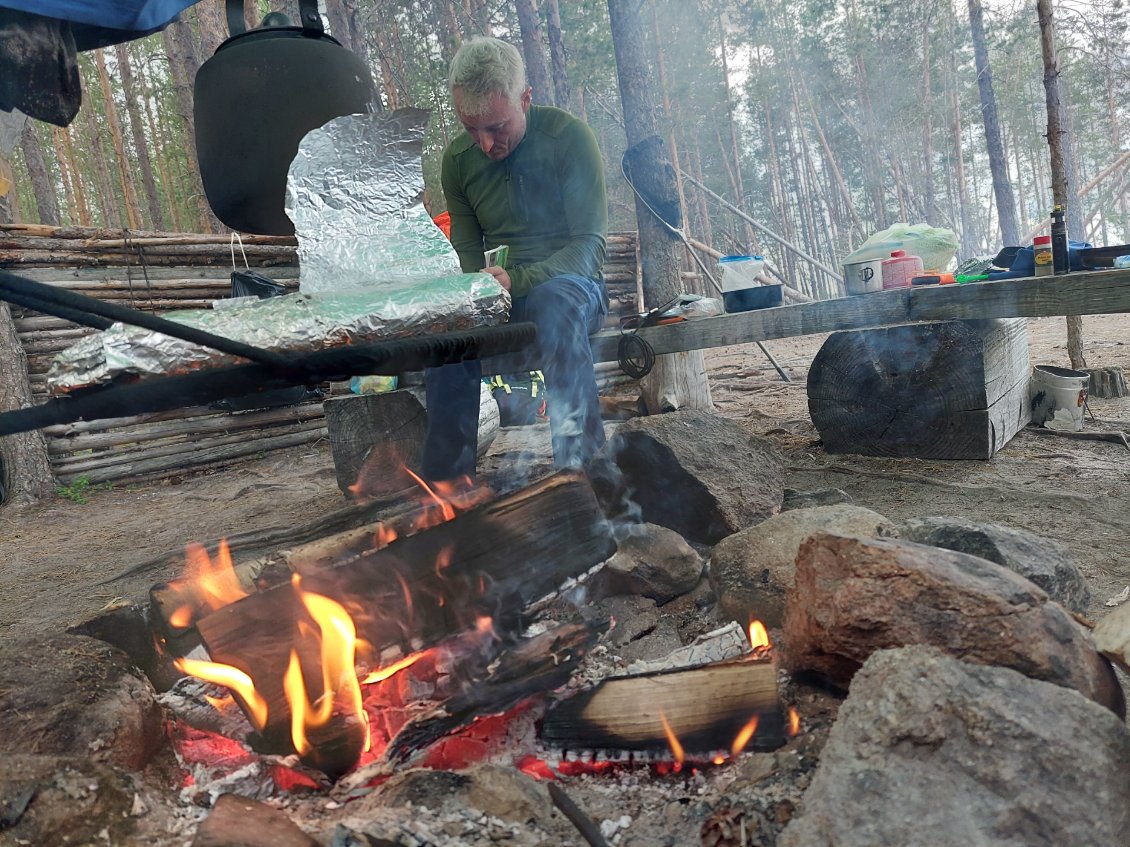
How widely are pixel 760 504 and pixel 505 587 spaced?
51.5 inches

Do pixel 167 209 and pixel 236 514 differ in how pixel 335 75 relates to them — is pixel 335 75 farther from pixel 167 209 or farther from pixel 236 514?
pixel 167 209

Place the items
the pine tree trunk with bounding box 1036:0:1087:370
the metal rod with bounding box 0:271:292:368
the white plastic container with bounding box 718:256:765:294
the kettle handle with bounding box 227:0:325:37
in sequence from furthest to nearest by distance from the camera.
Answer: the pine tree trunk with bounding box 1036:0:1087:370 < the white plastic container with bounding box 718:256:765:294 < the kettle handle with bounding box 227:0:325:37 < the metal rod with bounding box 0:271:292:368

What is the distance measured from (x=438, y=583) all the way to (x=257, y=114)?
173cm

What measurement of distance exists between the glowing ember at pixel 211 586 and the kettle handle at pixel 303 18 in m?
1.91

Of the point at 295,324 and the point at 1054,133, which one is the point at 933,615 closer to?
the point at 295,324

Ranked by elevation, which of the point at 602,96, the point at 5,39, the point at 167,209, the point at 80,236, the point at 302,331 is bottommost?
the point at 302,331

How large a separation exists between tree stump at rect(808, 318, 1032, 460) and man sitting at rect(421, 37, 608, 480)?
155cm

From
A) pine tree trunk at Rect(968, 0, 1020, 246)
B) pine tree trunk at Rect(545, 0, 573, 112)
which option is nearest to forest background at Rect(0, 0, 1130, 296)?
pine tree trunk at Rect(968, 0, 1020, 246)

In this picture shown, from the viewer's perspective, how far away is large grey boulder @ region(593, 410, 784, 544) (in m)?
2.91

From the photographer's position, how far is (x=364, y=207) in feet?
6.89

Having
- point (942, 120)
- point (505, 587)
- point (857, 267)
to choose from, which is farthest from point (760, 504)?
point (942, 120)

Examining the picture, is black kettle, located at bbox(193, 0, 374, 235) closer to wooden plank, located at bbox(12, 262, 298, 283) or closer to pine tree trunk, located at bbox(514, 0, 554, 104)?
wooden plank, located at bbox(12, 262, 298, 283)

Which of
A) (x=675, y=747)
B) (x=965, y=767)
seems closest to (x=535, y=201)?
(x=675, y=747)

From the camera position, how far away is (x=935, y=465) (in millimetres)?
3908
